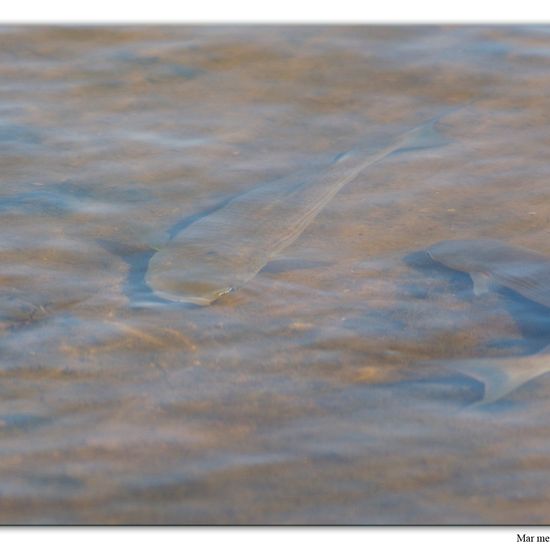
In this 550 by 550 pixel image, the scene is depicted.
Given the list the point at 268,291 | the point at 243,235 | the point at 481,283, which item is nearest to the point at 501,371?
the point at 481,283

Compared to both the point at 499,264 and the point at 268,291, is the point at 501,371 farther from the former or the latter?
the point at 268,291

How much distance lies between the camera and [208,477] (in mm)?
4320

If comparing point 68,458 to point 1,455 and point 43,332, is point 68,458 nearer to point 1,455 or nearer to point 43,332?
point 1,455

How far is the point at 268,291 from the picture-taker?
5.72 meters

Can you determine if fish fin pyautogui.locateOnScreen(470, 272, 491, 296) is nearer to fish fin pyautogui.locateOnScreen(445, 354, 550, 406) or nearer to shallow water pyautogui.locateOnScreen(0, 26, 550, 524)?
shallow water pyautogui.locateOnScreen(0, 26, 550, 524)

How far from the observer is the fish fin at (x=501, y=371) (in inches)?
190

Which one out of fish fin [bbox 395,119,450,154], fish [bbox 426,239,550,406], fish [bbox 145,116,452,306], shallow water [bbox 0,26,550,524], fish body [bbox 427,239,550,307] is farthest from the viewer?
fish fin [bbox 395,119,450,154]

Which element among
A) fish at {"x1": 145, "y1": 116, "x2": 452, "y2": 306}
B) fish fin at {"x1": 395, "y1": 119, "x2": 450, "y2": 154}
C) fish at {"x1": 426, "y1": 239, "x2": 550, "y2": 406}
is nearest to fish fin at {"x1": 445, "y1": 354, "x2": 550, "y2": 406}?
fish at {"x1": 426, "y1": 239, "x2": 550, "y2": 406}

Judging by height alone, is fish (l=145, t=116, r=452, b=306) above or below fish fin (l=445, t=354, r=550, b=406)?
above

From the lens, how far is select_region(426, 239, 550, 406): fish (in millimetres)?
4988

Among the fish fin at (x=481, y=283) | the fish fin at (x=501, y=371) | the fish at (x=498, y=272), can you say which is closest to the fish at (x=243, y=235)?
the fish at (x=498, y=272)

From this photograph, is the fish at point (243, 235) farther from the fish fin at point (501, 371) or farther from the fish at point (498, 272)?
the fish fin at point (501, 371)

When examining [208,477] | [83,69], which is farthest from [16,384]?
[83,69]

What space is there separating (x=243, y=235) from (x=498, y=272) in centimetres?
154
